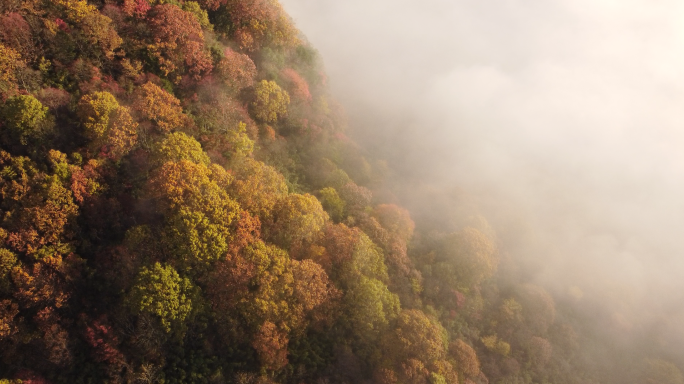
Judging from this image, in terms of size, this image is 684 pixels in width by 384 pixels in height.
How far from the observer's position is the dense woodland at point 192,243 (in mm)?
26172

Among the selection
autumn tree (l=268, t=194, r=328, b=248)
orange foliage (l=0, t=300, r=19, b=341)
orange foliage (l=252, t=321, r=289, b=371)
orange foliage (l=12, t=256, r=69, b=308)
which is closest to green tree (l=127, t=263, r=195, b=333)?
orange foliage (l=12, t=256, r=69, b=308)

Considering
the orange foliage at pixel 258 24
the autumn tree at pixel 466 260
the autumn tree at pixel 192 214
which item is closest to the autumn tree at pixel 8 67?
the autumn tree at pixel 192 214

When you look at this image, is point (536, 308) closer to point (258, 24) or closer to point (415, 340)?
point (415, 340)

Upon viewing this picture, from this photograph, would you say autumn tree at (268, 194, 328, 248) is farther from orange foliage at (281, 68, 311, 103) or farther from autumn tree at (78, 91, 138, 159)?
orange foliage at (281, 68, 311, 103)

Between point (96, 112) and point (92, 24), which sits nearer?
point (96, 112)

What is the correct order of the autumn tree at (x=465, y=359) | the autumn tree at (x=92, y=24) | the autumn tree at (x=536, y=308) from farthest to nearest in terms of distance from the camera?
the autumn tree at (x=536, y=308) → the autumn tree at (x=465, y=359) → the autumn tree at (x=92, y=24)

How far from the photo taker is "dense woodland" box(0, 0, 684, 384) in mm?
26172

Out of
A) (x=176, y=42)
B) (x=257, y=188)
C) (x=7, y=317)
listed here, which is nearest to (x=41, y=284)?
(x=7, y=317)

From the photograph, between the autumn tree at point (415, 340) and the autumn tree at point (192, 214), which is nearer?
the autumn tree at point (192, 214)

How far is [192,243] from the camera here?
2819 cm

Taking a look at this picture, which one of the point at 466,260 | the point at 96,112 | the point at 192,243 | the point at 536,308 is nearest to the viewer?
the point at 192,243

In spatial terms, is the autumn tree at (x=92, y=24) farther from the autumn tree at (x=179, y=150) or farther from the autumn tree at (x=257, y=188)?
the autumn tree at (x=257, y=188)

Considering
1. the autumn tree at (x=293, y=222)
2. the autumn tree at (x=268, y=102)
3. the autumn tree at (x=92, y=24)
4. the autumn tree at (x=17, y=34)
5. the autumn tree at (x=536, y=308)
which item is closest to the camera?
the autumn tree at (x=17, y=34)

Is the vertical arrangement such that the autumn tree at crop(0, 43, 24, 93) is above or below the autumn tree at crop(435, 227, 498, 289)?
below
